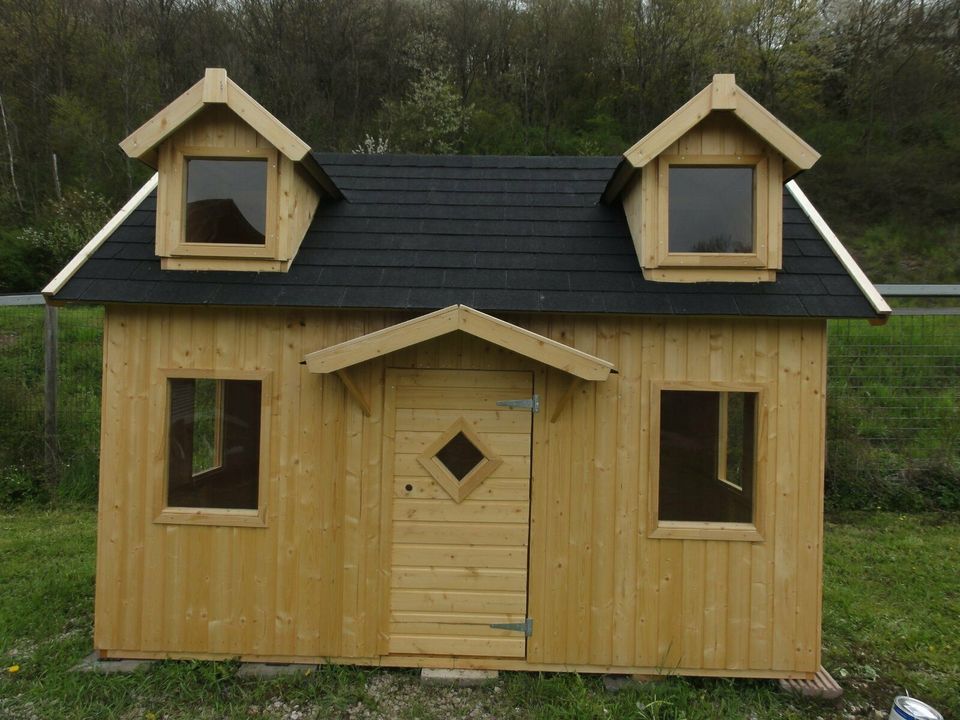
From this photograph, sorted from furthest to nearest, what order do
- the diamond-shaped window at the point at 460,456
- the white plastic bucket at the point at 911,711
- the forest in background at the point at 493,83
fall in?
the forest in background at the point at 493,83 < the diamond-shaped window at the point at 460,456 < the white plastic bucket at the point at 911,711

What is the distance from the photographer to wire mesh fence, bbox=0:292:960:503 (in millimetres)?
7809

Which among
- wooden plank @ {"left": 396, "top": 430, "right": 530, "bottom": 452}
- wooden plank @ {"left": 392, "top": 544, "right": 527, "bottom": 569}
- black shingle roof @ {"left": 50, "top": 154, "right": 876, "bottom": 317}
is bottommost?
wooden plank @ {"left": 392, "top": 544, "right": 527, "bottom": 569}

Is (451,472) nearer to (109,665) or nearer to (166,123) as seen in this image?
(109,665)

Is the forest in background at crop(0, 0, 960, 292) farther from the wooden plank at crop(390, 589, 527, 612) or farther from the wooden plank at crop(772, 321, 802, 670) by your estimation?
the wooden plank at crop(390, 589, 527, 612)

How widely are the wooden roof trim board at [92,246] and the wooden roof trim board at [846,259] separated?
539cm

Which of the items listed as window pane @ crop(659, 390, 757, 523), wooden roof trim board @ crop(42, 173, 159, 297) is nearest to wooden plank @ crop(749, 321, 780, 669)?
window pane @ crop(659, 390, 757, 523)

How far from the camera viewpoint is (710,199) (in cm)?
442

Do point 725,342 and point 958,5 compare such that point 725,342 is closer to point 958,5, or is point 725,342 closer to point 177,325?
point 177,325

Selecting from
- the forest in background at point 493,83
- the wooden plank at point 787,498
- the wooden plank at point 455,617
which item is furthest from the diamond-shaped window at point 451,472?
the forest in background at point 493,83

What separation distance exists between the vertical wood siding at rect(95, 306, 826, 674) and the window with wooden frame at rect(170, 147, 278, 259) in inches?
20.8

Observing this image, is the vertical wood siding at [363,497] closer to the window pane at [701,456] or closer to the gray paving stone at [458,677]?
the window pane at [701,456]

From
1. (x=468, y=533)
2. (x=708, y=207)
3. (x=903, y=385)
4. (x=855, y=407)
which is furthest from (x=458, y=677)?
(x=903, y=385)

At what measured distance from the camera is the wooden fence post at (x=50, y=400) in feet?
25.8

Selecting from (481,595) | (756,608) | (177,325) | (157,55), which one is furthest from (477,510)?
(157,55)
